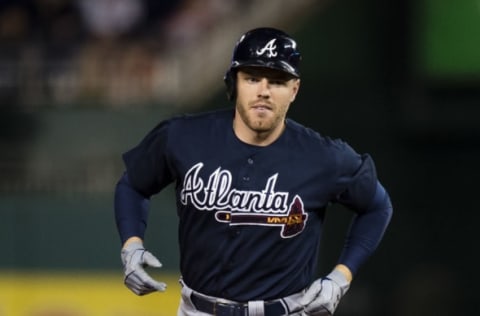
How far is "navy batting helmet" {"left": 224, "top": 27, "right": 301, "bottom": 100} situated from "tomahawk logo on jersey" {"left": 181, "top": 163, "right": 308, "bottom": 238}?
311mm

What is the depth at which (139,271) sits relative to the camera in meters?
4.41

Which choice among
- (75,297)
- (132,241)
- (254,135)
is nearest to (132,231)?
(132,241)

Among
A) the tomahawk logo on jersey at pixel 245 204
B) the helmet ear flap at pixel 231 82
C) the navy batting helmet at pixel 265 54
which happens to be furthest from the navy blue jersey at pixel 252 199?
the navy batting helmet at pixel 265 54

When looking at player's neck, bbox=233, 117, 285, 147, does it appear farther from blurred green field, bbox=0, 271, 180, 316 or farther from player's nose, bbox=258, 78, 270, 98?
blurred green field, bbox=0, 271, 180, 316

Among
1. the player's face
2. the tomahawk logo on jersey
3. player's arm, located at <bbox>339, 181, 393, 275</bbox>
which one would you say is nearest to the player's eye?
the player's face

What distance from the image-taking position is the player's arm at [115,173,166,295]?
14.5 feet

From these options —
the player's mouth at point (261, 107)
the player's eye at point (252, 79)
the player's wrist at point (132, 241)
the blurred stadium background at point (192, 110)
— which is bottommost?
the blurred stadium background at point (192, 110)

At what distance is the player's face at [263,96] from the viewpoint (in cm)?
436

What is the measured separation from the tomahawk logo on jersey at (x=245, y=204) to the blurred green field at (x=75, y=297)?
4.94 m

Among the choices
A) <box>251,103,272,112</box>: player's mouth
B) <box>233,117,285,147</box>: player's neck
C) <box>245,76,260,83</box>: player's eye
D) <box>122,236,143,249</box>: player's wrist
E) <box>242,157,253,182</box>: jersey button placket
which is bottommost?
<box>122,236,143,249</box>: player's wrist

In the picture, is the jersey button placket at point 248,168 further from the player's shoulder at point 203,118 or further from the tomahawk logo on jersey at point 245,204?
the player's shoulder at point 203,118

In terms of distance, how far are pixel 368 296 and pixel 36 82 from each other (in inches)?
117

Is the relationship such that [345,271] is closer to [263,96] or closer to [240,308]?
[240,308]

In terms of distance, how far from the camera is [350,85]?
9.92m
